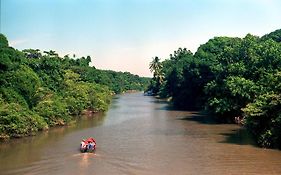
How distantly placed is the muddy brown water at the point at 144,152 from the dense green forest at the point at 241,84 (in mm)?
1816

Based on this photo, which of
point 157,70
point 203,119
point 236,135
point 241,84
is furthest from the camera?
point 157,70

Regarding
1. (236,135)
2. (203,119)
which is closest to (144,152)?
(236,135)

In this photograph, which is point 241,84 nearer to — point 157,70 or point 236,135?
point 236,135

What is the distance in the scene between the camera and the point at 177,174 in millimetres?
21234

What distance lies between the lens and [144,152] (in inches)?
1063

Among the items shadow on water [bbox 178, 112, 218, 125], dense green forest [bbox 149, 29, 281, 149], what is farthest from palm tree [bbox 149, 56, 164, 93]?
shadow on water [bbox 178, 112, 218, 125]

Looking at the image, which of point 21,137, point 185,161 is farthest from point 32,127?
point 185,161

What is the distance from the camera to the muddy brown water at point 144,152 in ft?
73.6

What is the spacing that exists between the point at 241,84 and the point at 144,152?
50.9ft

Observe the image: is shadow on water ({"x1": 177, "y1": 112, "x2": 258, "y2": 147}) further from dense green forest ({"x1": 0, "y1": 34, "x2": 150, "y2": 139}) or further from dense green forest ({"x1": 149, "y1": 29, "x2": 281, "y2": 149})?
dense green forest ({"x1": 0, "y1": 34, "x2": 150, "y2": 139})

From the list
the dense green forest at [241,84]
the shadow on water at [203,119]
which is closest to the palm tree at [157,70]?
the dense green forest at [241,84]

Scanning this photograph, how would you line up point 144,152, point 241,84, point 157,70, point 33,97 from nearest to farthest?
1. point 144,152
2. point 241,84
3. point 33,97
4. point 157,70

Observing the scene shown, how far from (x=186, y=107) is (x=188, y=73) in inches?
216

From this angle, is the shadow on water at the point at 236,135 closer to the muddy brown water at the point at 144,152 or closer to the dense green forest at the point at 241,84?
the muddy brown water at the point at 144,152
